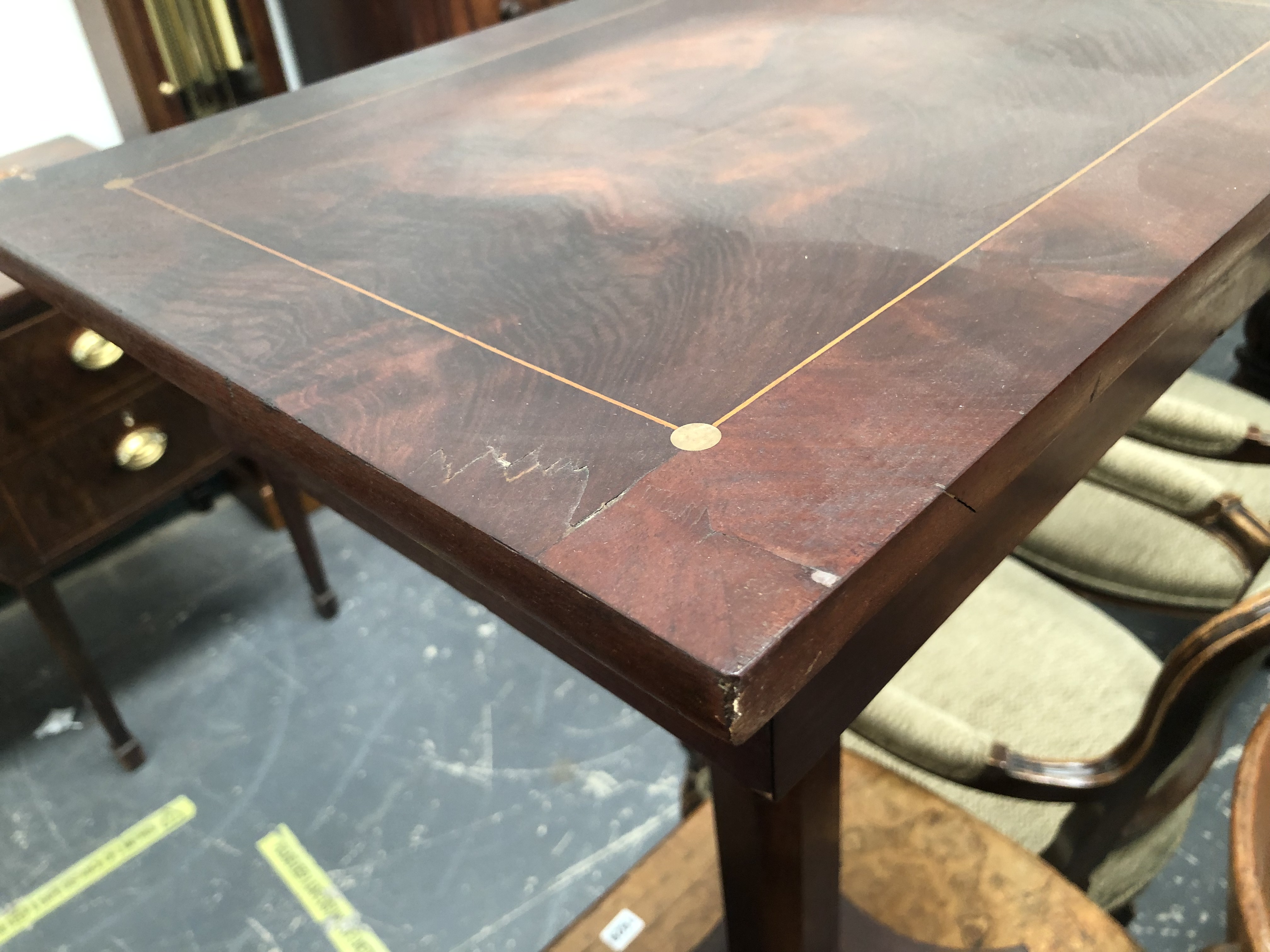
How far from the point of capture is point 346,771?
1.27m

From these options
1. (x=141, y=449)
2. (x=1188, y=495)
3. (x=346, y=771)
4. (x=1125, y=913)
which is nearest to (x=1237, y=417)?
(x=1188, y=495)

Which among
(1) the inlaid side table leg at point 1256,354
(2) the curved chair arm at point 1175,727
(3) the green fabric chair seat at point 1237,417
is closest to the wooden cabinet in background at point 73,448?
(2) the curved chair arm at point 1175,727

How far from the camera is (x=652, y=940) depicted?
0.76 m

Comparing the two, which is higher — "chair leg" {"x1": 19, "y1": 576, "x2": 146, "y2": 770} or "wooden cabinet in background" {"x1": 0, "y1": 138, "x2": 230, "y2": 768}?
"wooden cabinet in background" {"x1": 0, "y1": 138, "x2": 230, "y2": 768}

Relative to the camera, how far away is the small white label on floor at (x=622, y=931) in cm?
76

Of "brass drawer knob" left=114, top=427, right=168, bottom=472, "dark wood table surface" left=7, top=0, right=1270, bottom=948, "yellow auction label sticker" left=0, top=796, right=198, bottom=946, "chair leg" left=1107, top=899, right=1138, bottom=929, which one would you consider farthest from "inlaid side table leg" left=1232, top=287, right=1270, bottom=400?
"yellow auction label sticker" left=0, top=796, right=198, bottom=946

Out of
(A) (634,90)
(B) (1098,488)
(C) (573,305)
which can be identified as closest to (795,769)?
(C) (573,305)

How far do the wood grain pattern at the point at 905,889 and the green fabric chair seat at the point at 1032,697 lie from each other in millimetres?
36

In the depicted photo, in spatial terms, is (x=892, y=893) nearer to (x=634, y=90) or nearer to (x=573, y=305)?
(x=573, y=305)

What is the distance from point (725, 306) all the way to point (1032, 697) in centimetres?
50

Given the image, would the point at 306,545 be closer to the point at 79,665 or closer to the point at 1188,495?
the point at 79,665

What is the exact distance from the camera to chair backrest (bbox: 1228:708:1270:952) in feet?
1.24

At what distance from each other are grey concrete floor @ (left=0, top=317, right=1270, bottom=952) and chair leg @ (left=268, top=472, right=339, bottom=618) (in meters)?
0.03

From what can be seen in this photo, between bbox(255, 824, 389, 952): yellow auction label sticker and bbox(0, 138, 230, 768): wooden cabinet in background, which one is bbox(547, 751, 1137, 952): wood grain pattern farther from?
bbox(0, 138, 230, 768): wooden cabinet in background
